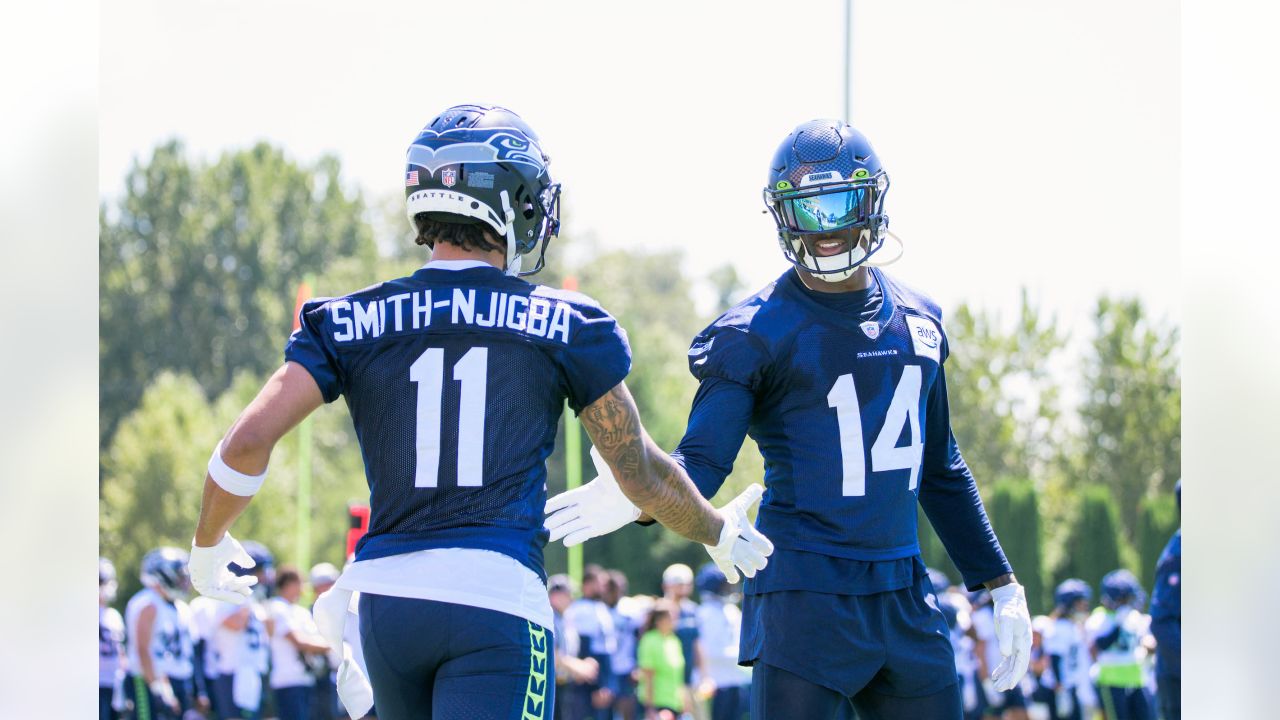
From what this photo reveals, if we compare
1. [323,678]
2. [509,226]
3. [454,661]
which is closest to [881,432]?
[509,226]

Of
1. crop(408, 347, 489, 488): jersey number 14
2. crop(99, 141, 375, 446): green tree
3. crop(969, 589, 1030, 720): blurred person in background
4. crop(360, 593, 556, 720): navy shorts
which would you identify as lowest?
crop(969, 589, 1030, 720): blurred person in background

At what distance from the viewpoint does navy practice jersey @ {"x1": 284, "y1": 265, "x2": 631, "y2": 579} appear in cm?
332

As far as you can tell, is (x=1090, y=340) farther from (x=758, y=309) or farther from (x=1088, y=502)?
(x=758, y=309)

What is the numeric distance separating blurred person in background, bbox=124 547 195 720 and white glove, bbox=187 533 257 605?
9050 millimetres

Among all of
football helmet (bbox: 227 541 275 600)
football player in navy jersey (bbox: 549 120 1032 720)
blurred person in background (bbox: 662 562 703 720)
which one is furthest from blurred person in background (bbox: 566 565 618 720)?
football player in navy jersey (bbox: 549 120 1032 720)

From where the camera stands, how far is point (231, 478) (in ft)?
11.1

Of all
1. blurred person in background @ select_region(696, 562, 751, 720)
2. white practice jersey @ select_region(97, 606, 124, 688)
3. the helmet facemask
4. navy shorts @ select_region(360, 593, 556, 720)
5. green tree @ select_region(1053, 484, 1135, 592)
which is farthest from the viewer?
green tree @ select_region(1053, 484, 1135, 592)

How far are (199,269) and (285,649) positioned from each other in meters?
42.2

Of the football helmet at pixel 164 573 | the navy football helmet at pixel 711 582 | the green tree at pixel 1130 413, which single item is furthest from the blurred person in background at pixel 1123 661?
the green tree at pixel 1130 413

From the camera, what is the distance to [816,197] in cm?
440

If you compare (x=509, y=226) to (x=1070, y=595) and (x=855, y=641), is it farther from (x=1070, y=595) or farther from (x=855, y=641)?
(x=1070, y=595)

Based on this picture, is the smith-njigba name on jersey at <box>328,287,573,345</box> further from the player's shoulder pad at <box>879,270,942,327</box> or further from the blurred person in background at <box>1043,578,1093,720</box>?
the blurred person in background at <box>1043,578,1093,720</box>

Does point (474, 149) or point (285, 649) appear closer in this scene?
point (474, 149)

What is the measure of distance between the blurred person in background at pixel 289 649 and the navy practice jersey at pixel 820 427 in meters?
9.64
